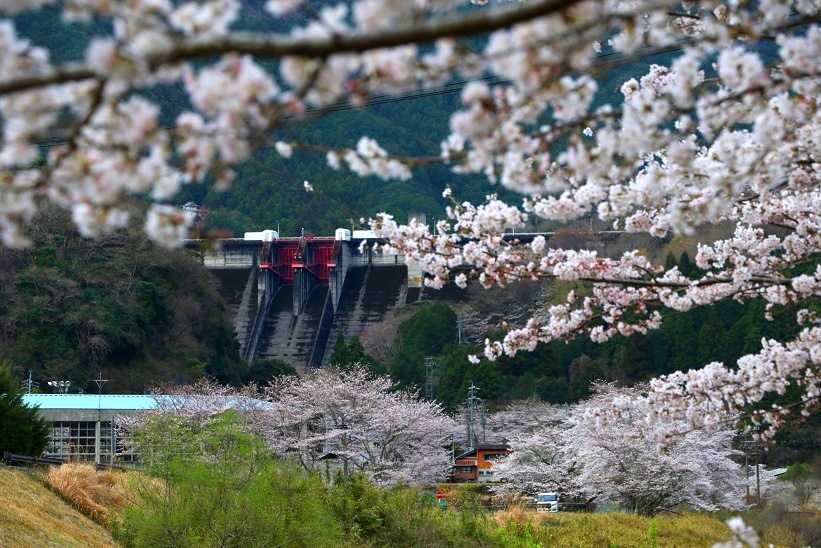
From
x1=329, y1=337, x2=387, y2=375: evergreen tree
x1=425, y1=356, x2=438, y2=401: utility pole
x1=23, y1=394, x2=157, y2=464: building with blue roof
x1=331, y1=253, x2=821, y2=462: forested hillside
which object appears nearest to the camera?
x1=23, y1=394, x2=157, y2=464: building with blue roof

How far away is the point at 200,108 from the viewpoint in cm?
211

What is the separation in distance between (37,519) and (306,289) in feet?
153

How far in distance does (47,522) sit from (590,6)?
12945mm

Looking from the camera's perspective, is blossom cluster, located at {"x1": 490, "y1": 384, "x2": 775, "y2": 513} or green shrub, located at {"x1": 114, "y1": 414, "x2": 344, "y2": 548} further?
blossom cluster, located at {"x1": 490, "y1": 384, "x2": 775, "y2": 513}

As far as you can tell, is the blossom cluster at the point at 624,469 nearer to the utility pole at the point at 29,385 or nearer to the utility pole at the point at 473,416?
the utility pole at the point at 473,416

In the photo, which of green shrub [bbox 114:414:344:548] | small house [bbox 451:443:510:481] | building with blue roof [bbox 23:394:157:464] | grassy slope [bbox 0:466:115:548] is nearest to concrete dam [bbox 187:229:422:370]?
small house [bbox 451:443:510:481]

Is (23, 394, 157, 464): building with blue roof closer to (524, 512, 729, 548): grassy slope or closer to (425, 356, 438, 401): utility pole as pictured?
(425, 356, 438, 401): utility pole

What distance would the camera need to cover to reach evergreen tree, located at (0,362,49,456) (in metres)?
19.0

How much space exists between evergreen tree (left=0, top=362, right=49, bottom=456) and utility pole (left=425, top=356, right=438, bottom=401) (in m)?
21.9

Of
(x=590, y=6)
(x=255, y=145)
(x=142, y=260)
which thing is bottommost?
(x=255, y=145)

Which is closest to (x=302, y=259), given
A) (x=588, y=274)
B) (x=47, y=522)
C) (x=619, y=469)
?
(x=619, y=469)

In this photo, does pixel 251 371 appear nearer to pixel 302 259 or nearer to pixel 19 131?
pixel 302 259

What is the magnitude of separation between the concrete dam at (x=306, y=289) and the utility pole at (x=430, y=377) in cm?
1307

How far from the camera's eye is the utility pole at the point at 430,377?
40938 millimetres
